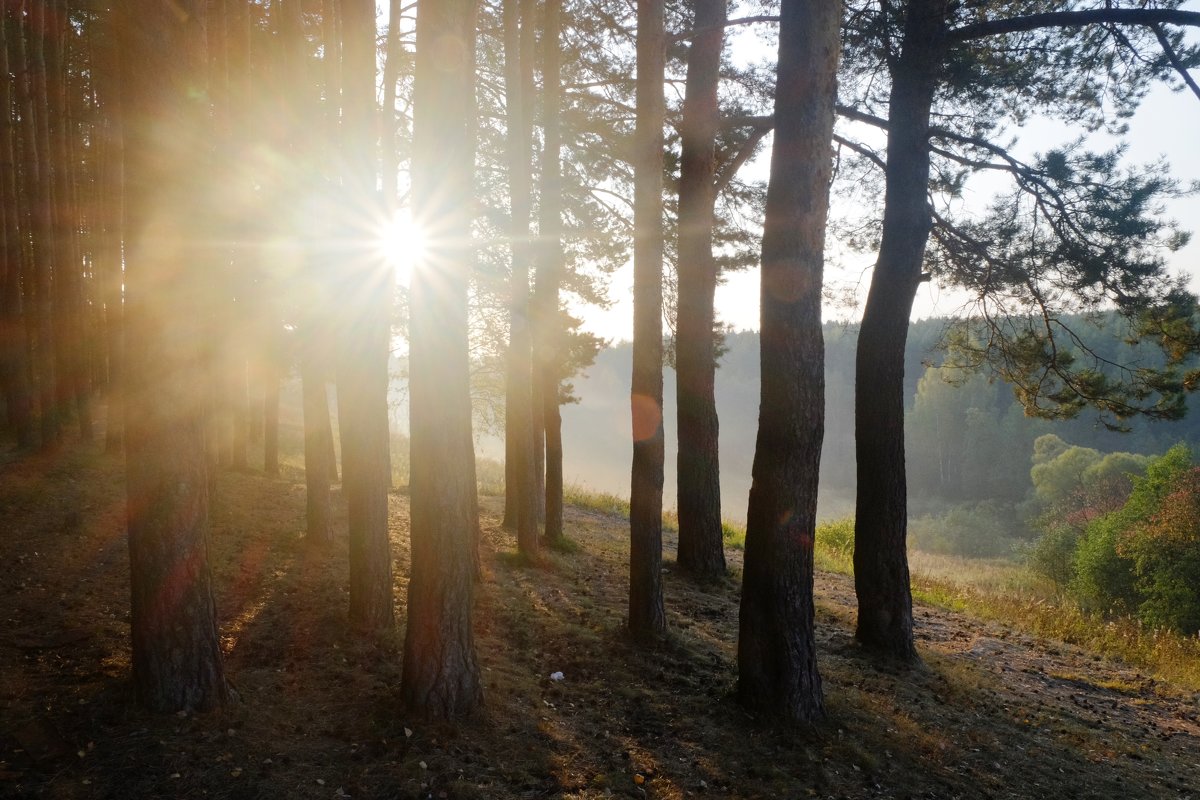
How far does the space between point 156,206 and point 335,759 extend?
358 cm

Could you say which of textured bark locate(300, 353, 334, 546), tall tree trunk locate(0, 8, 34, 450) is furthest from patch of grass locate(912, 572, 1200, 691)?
tall tree trunk locate(0, 8, 34, 450)

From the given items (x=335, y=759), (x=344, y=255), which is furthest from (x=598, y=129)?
(x=335, y=759)

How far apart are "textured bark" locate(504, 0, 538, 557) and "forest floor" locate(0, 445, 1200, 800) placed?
3.91 ft

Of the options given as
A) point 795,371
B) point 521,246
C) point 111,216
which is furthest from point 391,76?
point 795,371

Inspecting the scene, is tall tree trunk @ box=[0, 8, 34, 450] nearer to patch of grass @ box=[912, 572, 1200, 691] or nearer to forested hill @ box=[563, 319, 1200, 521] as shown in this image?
patch of grass @ box=[912, 572, 1200, 691]

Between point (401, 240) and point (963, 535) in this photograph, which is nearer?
point (401, 240)

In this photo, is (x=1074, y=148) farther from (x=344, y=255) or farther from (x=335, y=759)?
(x=335, y=759)

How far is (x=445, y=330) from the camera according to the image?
4906mm

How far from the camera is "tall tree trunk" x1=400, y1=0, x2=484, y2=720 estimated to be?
4.82 meters

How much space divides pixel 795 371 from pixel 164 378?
439cm

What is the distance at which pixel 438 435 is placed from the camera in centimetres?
485

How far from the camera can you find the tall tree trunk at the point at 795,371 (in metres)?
5.52

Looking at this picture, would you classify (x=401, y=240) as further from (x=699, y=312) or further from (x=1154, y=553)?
(x=1154, y=553)

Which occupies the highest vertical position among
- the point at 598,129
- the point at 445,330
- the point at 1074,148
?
the point at 598,129
